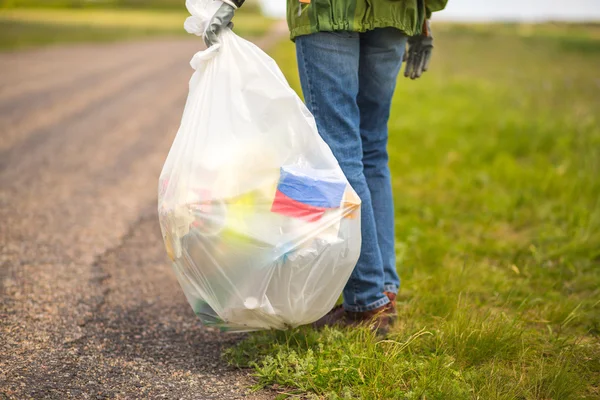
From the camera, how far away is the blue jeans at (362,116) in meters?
1.77

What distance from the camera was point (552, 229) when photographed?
3.16 meters

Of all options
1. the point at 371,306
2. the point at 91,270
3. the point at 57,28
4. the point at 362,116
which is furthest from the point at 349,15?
the point at 57,28

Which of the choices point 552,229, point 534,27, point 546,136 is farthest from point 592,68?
point 534,27

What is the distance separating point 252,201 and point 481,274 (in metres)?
1.38

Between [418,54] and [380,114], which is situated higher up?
[418,54]

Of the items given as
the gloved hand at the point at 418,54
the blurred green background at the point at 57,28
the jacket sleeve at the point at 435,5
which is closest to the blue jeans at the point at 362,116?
the jacket sleeve at the point at 435,5

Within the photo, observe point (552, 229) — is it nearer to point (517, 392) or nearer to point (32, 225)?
point (517, 392)

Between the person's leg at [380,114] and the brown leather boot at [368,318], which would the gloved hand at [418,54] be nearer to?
the person's leg at [380,114]

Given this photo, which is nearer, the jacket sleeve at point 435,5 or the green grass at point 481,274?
the green grass at point 481,274

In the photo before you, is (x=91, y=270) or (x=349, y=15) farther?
(x=91, y=270)

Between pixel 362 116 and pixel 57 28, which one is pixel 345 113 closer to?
pixel 362 116

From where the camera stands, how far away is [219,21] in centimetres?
173

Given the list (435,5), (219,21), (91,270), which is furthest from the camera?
(91,270)

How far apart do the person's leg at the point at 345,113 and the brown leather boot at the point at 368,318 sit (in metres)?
→ 0.03
